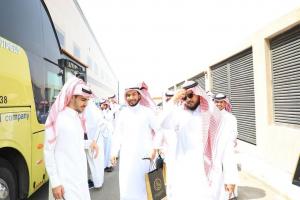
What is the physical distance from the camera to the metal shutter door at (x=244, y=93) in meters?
9.90

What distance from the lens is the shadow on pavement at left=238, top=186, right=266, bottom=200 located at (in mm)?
5700

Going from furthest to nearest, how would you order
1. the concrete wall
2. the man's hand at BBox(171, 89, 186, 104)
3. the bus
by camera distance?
the concrete wall
the bus
the man's hand at BBox(171, 89, 186, 104)

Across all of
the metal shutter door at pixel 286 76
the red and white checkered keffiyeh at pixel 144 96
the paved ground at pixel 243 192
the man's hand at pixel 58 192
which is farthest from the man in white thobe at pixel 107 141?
the man's hand at pixel 58 192

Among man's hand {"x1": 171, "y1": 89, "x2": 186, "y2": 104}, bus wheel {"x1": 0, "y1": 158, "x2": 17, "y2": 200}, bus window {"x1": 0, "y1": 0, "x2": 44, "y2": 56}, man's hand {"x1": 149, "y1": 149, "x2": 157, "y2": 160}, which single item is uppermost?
bus window {"x1": 0, "y1": 0, "x2": 44, "y2": 56}

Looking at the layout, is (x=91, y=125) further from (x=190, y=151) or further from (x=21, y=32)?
(x=190, y=151)

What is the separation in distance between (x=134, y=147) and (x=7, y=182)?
151 cm

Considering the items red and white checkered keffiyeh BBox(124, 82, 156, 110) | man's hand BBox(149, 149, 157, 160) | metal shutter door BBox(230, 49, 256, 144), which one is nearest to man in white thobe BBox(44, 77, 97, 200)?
man's hand BBox(149, 149, 157, 160)

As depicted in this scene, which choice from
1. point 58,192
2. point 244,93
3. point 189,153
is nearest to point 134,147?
point 189,153

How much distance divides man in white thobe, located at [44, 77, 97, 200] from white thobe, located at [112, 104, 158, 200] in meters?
1.06

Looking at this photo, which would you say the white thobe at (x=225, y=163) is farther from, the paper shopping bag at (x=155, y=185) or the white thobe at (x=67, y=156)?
the white thobe at (x=67, y=156)

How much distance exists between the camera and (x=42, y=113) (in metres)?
5.18

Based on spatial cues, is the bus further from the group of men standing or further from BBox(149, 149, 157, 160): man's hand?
BBox(149, 149, 157, 160): man's hand

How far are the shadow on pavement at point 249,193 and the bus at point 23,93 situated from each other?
311cm

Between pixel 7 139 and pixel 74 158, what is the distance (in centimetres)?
126
